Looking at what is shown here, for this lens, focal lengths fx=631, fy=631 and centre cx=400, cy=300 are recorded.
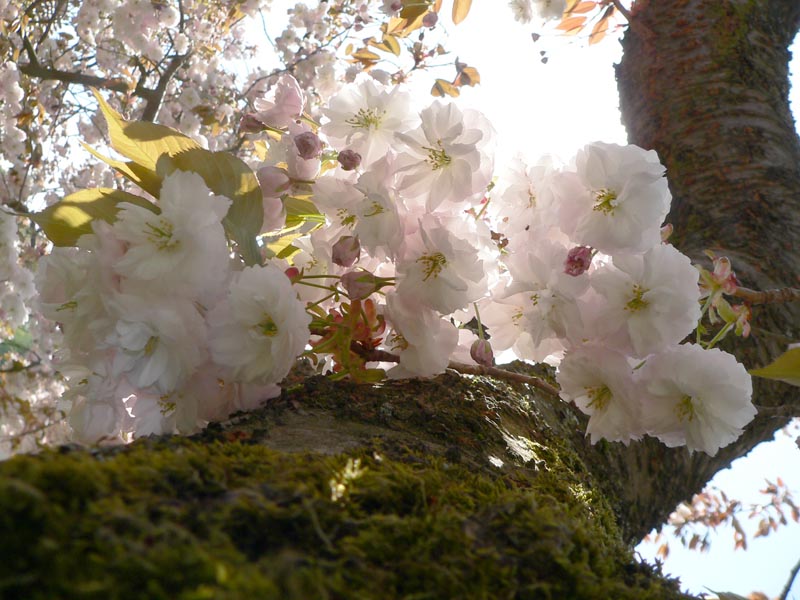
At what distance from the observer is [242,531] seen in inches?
13.6

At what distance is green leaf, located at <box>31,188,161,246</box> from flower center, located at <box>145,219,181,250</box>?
102 mm

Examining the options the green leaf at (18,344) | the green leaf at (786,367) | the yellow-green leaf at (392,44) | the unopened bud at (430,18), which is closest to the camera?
the green leaf at (786,367)

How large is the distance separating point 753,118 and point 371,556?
66.5 inches

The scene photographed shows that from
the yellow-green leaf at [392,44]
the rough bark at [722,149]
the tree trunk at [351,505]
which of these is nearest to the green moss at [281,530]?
the tree trunk at [351,505]

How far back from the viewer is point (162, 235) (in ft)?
2.23

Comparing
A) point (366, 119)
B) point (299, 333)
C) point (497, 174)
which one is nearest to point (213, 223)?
point (299, 333)

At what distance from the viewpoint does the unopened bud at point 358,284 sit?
77cm

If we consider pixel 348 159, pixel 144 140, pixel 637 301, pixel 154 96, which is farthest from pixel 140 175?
pixel 154 96

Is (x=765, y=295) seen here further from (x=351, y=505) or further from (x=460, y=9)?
(x=460, y=9)

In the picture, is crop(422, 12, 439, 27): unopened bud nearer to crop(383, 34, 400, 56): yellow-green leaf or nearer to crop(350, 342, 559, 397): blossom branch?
crop(383, 34, 400, 56): yellow-green leaf

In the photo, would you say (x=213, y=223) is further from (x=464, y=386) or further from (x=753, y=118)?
(x=753, y=118)

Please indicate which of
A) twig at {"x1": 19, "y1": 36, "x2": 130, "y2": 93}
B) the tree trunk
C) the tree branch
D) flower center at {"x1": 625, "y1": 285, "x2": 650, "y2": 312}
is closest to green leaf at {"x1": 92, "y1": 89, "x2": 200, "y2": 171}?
the tree trunk

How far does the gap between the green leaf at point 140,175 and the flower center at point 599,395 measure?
0.58 meters

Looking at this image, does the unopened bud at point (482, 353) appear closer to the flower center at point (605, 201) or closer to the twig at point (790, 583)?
the flower center at point (605, 201)
